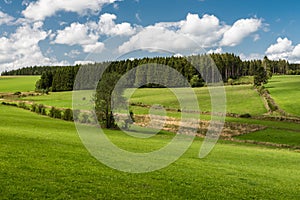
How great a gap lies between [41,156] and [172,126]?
50.6 m

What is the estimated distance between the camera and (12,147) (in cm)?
2706

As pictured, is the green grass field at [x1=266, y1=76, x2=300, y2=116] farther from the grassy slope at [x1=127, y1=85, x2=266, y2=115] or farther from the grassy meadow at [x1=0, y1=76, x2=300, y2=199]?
the grassy meadow at [x1=0, y1=76, x2=300, y2=199]

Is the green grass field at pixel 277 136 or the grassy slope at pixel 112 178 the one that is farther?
the green grass field at pixel 277 136

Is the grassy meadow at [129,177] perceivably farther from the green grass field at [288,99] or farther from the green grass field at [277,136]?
the green grass field at [288,99]

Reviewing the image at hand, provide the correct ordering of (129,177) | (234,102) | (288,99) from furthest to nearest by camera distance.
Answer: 1. (288,99)
2. (234,102)
3. (129,177)

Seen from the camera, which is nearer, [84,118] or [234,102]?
[84,118]

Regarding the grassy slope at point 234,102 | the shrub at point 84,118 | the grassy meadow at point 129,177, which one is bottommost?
the grassy meadow at point 129,177

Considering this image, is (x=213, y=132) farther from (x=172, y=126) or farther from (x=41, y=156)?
(x=41, y=156)

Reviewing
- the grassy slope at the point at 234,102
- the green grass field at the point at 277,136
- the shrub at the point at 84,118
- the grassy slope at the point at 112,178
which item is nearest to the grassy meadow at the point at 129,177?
the grassy slope at the point at 112,178

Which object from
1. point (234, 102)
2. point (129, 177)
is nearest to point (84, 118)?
point (129, 177)

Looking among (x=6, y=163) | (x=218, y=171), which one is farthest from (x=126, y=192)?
(x=218, y=171)

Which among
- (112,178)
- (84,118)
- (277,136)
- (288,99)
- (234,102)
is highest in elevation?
(288,99)

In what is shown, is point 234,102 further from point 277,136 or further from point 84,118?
point 84,118

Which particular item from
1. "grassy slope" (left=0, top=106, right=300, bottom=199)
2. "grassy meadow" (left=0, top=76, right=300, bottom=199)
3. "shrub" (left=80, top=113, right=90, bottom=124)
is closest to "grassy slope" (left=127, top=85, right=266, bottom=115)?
"shrub" (left=80, top=113, right=90, bottom=124)
